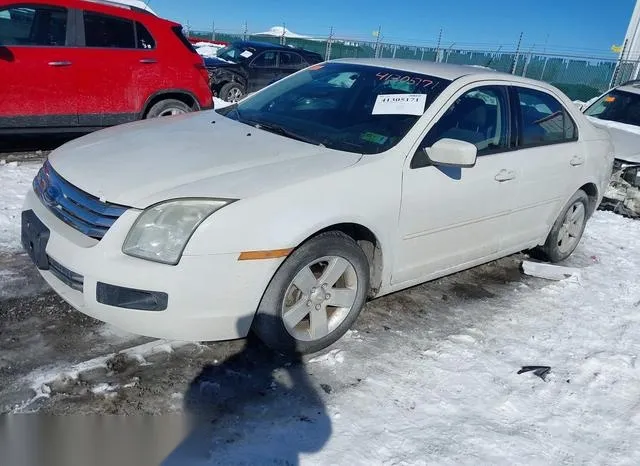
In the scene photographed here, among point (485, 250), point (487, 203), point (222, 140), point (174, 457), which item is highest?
point (222, 140)

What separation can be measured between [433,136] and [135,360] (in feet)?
7.26

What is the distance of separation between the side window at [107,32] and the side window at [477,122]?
458 centimetres

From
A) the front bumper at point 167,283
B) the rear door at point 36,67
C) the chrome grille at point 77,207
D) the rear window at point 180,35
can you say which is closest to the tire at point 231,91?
the rear window at point 180,35

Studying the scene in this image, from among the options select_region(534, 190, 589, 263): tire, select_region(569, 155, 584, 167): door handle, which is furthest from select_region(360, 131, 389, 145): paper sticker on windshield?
select_region(534, 190, 589, 263): tire

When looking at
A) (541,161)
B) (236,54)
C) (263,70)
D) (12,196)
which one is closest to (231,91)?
(263,70)

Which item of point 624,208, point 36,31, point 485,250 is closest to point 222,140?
point 485,250

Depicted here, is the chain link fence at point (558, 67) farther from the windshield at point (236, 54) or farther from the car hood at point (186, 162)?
the car hood at point (186, 162)

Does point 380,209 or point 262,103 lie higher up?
point 262,103

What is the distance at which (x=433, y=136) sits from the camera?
3.69 metres

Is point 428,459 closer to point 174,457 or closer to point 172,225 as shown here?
point 174,457

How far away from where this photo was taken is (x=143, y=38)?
705 cm

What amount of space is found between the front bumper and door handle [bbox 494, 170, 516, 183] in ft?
6.25

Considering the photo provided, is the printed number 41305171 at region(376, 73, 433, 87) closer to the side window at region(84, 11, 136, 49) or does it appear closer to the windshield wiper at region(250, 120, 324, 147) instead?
the windshield wiper at region(250, 120, 324, 147)

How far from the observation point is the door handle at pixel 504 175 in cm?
406
